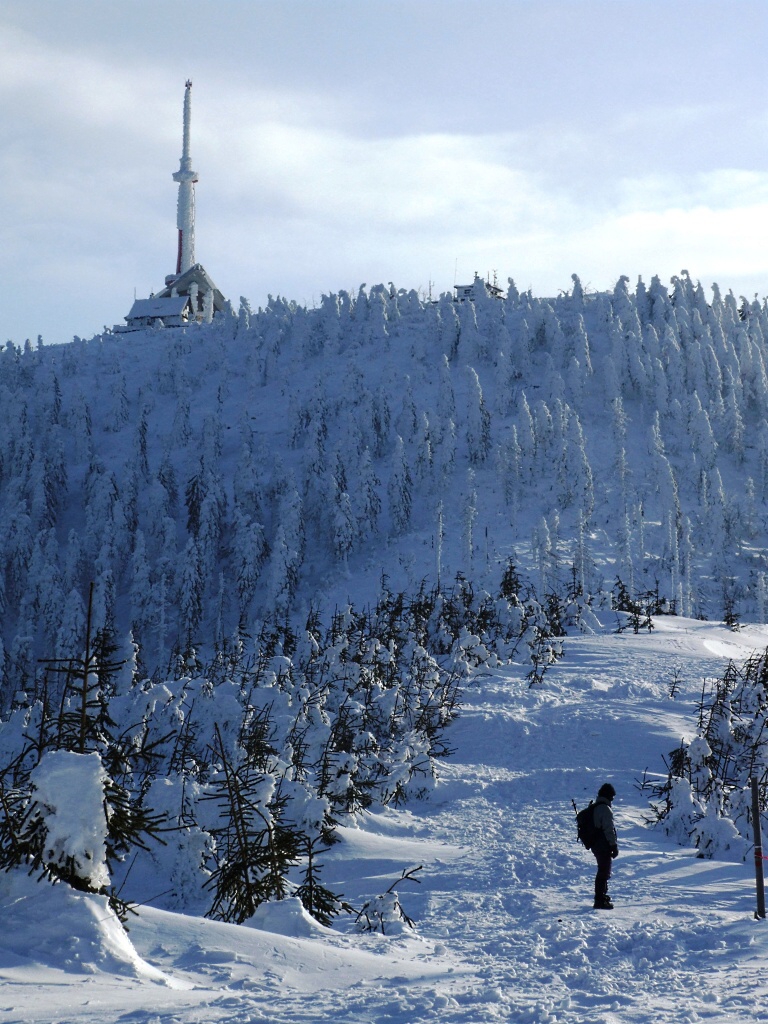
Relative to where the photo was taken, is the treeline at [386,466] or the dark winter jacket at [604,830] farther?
the treeline at [386,466]

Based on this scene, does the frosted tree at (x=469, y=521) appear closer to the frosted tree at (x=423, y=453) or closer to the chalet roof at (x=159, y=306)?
the frosted tree at (x=423, y=453)

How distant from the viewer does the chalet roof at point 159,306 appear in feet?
250

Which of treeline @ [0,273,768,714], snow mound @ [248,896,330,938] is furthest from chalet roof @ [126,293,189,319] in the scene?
snow mound @ [248,896,330,938]

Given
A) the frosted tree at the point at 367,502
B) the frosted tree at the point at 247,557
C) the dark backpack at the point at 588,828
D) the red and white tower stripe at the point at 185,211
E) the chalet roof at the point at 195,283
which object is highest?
the red and white tower stripe at the point at 185,211

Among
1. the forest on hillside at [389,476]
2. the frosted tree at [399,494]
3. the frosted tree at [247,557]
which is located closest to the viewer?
the forest on hillside at [389,476]

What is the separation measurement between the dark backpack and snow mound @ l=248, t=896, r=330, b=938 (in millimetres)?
2708

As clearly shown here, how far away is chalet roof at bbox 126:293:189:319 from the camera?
76250 mm

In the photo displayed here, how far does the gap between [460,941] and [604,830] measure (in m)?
1.93

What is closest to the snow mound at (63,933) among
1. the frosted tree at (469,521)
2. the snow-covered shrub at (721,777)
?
the snow-covered shrub at (721,777)

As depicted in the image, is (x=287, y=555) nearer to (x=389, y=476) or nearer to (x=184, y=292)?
(x=389, y=476)

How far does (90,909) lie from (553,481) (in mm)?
38651

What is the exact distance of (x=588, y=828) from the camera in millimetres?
8336

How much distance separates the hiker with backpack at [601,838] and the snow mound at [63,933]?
13.9 feet

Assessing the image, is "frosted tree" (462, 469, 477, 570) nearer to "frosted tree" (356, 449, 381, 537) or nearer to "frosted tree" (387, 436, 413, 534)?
"frosted tree" (387, 436, 413, 534)
